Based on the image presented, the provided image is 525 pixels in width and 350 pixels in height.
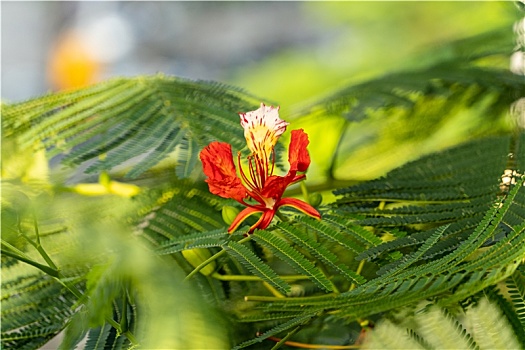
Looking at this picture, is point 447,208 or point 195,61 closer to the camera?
point 447,208

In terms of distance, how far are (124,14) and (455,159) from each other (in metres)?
1.93

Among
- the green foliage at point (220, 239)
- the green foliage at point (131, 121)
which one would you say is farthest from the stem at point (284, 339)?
the green foliage at point (131, 121)

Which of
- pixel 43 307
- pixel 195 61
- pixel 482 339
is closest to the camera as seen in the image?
pixel 482 339

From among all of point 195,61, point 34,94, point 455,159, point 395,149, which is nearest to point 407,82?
point 395,149

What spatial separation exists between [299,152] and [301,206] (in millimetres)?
24

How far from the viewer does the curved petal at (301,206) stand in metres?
0.30

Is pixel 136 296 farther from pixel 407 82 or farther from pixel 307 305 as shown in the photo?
pixel 407 82

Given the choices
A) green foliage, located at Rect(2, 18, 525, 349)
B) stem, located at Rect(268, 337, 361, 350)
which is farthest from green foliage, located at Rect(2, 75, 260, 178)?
stem, located at Rect(268, 337, 361, 350)

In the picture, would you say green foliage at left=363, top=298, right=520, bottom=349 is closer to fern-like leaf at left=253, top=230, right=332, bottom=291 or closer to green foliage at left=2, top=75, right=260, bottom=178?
fern-like leaf at left=253, top=230, right=332, bottom=291

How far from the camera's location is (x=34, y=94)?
1.64 ft

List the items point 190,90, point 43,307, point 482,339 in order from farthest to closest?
1. point 190,90
2. point 43,307
3. point 482,339

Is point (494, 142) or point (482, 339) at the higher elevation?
point (494, 142)

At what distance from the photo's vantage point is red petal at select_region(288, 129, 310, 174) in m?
0.29

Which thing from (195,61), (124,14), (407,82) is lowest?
(407,82)
